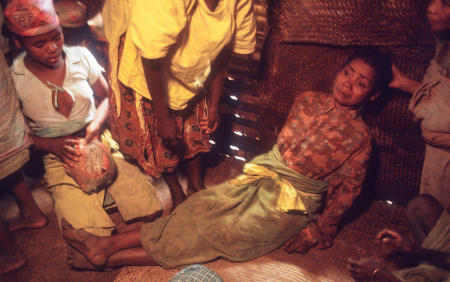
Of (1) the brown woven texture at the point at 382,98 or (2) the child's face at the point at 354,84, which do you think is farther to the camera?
(1) the brown woven texture at the point at 382,98

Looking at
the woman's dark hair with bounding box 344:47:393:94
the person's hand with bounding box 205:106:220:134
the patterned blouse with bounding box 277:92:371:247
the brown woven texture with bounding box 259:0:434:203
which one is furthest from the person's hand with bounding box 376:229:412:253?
the person's hand with bounding box 205:106:220:134

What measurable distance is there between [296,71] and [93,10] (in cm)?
171

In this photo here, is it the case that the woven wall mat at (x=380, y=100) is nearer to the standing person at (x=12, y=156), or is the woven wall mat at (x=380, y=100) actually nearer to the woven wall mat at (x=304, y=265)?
the woven wall mat at (x=304, y=265)

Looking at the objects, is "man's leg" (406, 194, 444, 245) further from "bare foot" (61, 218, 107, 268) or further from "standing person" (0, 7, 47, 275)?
"standing person" (0, 7, 47, 275)

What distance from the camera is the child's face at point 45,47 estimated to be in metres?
1.84

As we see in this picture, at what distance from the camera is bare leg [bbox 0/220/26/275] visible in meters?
2.16

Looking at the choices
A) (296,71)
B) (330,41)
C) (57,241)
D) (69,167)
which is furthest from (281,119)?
(57,241)

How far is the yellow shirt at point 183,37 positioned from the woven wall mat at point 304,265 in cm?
113

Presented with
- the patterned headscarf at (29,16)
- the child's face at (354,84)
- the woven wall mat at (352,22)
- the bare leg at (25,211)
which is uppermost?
the woven wall mat at (352,22)

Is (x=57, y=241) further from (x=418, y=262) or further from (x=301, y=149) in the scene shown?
(x=418, y=262)

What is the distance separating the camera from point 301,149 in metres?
2.07

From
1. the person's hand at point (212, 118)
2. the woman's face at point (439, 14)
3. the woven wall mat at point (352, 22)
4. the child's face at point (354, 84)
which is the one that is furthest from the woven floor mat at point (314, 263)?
the woman's face at point (439, 14)

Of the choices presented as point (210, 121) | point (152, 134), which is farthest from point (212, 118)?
point (152, 134)

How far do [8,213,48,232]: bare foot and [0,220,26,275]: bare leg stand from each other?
241mm
